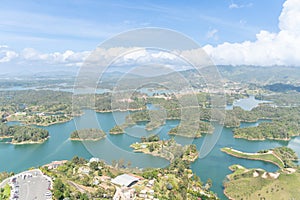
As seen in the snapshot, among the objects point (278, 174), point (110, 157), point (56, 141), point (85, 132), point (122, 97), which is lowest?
point (56, 141)

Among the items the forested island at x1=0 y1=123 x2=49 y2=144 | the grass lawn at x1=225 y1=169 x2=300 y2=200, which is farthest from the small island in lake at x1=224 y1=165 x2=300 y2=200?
the forested island at x1=0 y1=123 x2=49 y2=144

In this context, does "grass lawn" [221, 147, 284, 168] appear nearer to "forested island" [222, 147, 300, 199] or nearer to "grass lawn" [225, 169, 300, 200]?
"forested island" [222, 147, 300, 199]

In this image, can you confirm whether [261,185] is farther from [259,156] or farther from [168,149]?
[259,156]

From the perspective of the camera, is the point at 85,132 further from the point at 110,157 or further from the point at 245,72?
the point at 245,72

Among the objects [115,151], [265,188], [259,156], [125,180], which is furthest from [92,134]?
[259,156]

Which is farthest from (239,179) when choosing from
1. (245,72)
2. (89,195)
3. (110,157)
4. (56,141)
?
(245,72)

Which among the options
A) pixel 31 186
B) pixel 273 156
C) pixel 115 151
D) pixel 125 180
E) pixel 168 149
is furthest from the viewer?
pixel 273 156
